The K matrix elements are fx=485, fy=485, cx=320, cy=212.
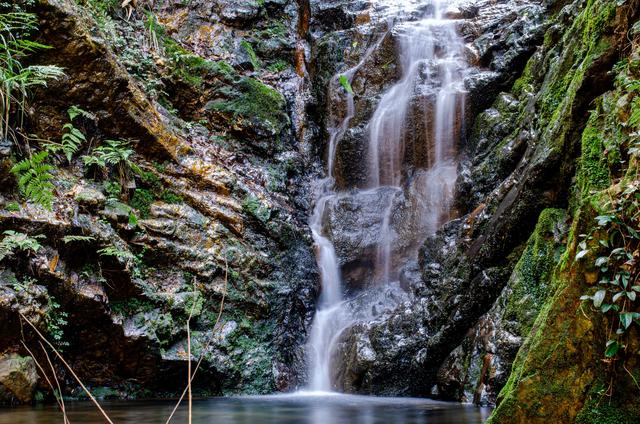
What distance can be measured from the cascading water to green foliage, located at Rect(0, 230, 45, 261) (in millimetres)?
5123

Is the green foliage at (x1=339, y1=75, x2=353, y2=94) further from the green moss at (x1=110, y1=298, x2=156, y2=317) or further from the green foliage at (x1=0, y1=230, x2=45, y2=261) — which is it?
the green foliage at (x1=0, y1=230, x2=45, y2=261)

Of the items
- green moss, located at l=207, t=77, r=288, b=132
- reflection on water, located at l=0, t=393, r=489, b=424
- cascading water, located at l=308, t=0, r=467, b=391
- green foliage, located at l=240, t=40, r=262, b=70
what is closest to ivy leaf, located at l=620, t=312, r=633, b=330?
reflection on water, located at l=0, t=393, r=489, b=424

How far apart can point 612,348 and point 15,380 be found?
253 inches

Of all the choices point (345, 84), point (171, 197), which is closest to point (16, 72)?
point (171, 197)

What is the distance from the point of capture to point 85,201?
746cm

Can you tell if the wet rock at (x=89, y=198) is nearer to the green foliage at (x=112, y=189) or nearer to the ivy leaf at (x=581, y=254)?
the green foliage at (x=112, y=189)

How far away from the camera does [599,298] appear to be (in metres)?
3.08

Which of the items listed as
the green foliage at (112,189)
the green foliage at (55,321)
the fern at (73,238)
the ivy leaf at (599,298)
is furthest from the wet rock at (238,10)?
the ivy leaf at (599,298)

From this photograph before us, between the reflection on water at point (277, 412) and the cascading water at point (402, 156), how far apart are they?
6.69 feet

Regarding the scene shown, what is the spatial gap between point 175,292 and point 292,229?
9.18 feet

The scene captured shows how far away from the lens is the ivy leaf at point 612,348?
9.75 feet

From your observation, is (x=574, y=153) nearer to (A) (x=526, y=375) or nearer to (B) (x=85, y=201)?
(A) (x=526, y=375)

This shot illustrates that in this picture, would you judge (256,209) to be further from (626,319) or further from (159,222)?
(626,319)

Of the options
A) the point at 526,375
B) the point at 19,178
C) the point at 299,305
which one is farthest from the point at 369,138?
the point at 526,375
